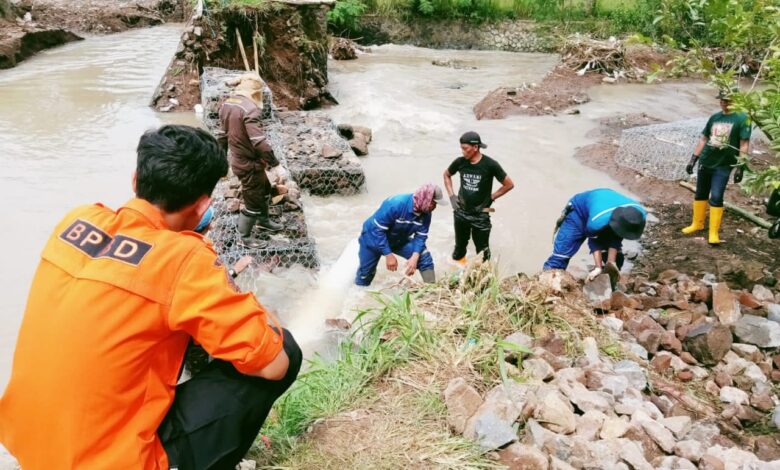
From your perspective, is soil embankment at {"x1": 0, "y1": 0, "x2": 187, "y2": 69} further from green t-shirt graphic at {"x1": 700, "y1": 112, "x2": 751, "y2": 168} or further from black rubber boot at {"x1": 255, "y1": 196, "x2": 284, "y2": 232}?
green t-shirt graphic at {"x1": 700, "y1": 112, "x2": 751, "y2": 168}

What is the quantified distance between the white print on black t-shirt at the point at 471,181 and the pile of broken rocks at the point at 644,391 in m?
1.38

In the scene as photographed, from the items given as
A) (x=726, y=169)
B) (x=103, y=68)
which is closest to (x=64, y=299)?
(x=726, y=169)

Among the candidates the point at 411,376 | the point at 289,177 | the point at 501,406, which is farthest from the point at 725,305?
the point at 289,177

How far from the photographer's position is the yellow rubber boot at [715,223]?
5922 mm

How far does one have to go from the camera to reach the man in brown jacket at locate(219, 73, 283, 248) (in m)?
5.18

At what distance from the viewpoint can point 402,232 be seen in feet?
16.2

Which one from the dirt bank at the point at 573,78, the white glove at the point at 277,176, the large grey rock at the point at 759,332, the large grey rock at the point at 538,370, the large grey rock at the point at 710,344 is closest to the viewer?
the large grey rock at the point at 538,370

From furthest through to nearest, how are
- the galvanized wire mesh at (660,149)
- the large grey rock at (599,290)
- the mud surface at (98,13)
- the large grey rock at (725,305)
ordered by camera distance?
the mud surface at (98,13) → the galvanized wire mesh at (660,149) → the large grey rock at (599,290) → the large grey rock at (725,305)

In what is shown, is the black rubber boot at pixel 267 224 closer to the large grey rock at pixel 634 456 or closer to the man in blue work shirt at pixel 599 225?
the man in blue work shirt at pixel 599 225

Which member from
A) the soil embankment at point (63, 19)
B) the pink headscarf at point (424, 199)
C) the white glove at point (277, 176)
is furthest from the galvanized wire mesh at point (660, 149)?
the soil embankment at point (63, 19)

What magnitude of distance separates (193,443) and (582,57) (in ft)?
47.2

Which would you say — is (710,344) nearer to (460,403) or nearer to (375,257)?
(460,403)

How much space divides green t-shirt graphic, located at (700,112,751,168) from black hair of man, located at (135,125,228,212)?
506 centimetres

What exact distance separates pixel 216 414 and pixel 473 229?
4.00 metres
